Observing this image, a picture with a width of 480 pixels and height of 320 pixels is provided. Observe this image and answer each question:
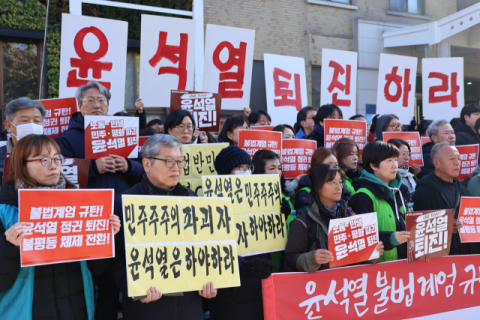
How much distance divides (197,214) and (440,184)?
8.63 ft

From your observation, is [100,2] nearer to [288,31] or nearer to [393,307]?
[288,31]

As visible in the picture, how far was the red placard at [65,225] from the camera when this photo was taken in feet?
7.63

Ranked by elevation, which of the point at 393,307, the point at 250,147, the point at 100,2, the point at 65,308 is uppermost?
the point at 100,2

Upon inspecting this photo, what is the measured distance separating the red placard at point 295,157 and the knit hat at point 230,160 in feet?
3.82

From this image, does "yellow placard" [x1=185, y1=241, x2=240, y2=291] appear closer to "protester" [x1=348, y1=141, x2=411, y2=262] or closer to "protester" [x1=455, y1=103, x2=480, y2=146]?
"protester" [x1=348, y1=141, x2=411, y2=262]

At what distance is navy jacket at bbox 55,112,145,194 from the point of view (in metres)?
3.36

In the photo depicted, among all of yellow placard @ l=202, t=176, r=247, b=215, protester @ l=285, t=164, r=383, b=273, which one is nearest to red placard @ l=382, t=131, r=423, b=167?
protester @ l=285, t=164, r=383, b=273

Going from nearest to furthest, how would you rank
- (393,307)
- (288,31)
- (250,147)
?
1. (393,307)
2. (250,147)
3. (288,31)

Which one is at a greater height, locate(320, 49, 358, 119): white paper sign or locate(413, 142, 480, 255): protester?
locate(320, 49, 358, 119): white paper sign

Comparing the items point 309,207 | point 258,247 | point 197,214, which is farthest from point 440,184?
point 197,214

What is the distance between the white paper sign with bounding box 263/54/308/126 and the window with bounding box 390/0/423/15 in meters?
8.48

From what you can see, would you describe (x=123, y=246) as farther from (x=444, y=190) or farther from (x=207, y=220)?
(x=444, y=190)

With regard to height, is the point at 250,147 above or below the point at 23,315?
above

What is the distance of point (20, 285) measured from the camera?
7.94 ft
